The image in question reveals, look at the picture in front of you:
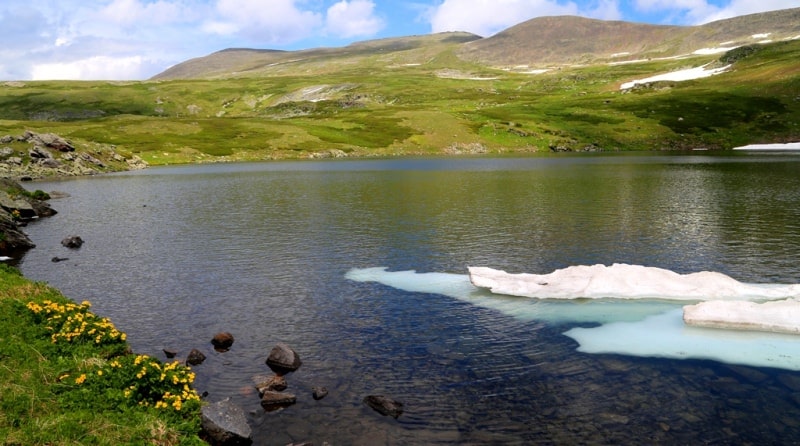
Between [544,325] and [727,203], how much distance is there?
5526 centimetres

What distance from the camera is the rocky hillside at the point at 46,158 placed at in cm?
13375

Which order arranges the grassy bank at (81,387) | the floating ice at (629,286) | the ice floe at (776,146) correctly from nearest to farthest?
the grassy bank at (81,387), the floating ice at (629,286), the ice floe at (776,146)

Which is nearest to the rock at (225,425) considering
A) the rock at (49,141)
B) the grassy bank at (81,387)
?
the grassy bank at (81,387)

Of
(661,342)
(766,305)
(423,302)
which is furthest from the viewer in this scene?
(423,302)

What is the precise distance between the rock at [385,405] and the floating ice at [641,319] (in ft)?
38.9

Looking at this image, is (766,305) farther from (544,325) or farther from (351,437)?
(351,437)

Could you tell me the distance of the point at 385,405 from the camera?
22.5m

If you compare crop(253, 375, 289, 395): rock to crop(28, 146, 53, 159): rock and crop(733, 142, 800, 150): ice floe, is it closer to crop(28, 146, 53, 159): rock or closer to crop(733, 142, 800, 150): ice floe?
crop(28, 146, 53, 159): rock

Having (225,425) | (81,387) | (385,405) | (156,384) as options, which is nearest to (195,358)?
(156,384)

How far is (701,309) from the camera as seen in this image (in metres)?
32.4

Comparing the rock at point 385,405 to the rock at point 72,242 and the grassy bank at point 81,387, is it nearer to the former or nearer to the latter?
the grassy bank at point 81,387

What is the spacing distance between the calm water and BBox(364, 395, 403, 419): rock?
33 centimetres

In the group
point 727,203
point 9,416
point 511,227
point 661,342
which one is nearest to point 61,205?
point 511,227

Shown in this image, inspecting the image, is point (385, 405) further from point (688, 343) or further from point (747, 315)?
point (747, 315)
